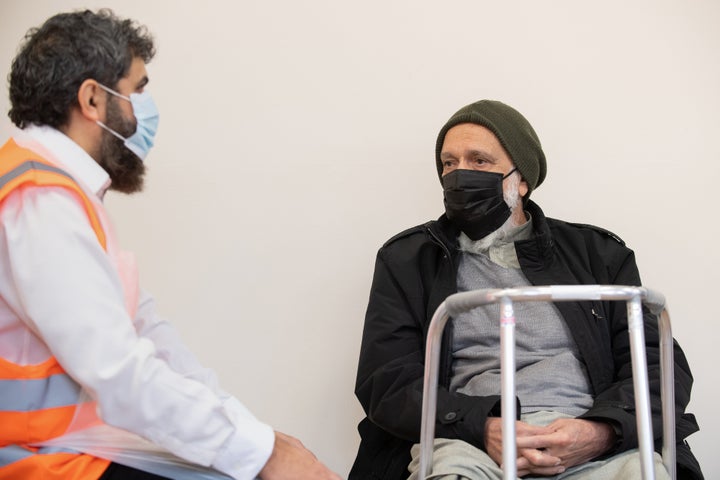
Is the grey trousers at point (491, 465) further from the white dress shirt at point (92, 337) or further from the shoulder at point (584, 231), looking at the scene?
the shoulder at point (584, 231)

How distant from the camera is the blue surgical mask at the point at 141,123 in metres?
1.59

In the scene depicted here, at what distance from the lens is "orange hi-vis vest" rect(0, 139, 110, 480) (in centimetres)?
127

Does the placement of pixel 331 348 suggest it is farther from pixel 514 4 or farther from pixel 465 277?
pixel 514 4

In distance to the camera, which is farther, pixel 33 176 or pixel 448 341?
pixel 448 341

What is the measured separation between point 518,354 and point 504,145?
22.1 inches

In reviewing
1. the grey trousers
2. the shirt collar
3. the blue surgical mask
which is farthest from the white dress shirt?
the grey trousers

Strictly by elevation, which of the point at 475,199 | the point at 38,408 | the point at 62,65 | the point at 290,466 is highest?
the point at 62,65

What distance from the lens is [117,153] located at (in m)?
1.58

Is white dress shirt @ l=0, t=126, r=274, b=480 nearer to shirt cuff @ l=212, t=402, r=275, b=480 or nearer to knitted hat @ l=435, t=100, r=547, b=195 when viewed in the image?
shirt cuff @ l=212, t=402, r=275, b=480

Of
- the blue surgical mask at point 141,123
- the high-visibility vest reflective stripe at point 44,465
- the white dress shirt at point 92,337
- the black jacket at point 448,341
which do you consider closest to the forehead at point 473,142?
the black jacket at point 448,341

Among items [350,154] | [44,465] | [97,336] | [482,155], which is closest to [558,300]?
[97,336]

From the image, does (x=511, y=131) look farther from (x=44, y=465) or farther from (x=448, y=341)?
(x=44, y=465)

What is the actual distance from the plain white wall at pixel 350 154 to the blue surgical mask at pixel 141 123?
0.90 meters

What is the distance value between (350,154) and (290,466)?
133 cm
